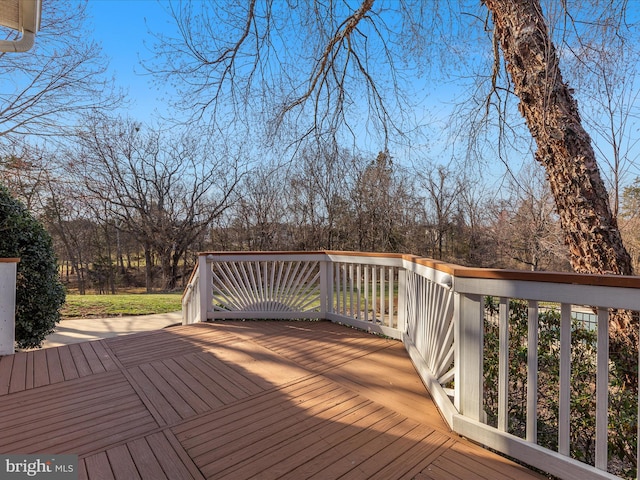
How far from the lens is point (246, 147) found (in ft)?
14.6

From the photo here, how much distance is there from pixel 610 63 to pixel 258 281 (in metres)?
4.23

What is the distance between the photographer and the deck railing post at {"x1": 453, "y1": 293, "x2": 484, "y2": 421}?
1763mm

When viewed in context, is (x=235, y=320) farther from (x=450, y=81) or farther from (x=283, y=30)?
(x=450, y=81)

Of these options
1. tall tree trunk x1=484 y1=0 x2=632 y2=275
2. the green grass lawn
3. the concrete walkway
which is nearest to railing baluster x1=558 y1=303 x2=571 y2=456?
tall tree trunk x1=484 y1=0 x2=632 y2=275

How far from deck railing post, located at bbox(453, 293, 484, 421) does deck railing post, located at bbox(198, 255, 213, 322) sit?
3543 mm

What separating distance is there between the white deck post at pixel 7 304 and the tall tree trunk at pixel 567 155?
542 cm

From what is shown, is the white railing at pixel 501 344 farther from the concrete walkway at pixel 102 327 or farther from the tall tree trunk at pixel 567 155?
the concrete walkway at pixel 102 327

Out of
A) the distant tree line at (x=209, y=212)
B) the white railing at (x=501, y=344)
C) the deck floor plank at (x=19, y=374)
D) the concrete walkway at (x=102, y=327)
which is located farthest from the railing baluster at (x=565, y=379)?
the distant tree line at (x=209, y=212)

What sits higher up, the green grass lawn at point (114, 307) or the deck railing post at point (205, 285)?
the deck railing post at point (205, 285)

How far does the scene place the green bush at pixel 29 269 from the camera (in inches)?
159

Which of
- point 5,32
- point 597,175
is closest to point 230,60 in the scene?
point 597,175

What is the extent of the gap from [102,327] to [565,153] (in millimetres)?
8261

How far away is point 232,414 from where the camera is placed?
207cm

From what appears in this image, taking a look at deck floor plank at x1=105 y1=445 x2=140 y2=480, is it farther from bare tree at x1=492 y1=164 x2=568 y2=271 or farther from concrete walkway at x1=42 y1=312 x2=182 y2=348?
bare tree at x1=492 y1=164 x2=568 y2=271
